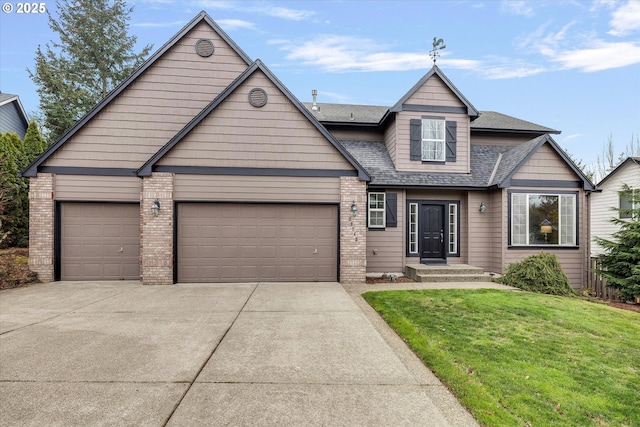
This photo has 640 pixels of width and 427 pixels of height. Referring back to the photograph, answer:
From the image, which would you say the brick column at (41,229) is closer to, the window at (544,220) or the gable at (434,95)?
the gable at (434,95)

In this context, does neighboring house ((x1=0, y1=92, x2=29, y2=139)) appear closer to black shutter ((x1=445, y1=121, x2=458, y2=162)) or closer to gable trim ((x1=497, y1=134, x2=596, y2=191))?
black shutter ((x1=445, y1=121, x2=458, y2=162))

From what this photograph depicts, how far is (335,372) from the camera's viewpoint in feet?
11.7

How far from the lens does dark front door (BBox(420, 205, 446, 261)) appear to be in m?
10.9

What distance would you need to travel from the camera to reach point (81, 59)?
21.5 meters

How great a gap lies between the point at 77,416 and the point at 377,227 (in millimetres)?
8887

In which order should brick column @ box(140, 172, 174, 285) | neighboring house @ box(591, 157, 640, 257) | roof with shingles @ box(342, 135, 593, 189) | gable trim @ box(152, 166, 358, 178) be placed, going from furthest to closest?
neighboring house @ box(591, 157, 640, 257)
roof with shingles @ box(342, 135, 593, 189)
gable trim @ box(152, 166, 358, 178)
brick column @ box(140, 172, 174, 285)

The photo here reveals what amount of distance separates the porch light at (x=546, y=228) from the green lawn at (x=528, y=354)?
3.90 meters

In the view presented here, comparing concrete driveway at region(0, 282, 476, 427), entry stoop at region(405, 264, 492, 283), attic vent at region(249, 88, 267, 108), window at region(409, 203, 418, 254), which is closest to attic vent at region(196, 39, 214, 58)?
attic vent at region(249, 88, 267, 108)

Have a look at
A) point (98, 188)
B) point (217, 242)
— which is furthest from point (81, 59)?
point (217, 242)

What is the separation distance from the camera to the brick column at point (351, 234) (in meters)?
8.98

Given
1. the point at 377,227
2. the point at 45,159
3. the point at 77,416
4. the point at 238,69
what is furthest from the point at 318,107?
the point at 77,416

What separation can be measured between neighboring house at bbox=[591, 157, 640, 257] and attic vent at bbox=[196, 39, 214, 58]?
16933 mm

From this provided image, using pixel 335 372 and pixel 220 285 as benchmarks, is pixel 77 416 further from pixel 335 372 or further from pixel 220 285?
pixel 220 285

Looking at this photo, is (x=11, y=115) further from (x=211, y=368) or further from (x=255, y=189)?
(x=211, y=368)
